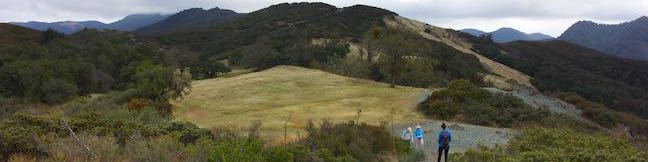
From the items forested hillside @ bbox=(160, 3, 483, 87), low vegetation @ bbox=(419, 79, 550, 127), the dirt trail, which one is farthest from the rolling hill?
the dirt trail

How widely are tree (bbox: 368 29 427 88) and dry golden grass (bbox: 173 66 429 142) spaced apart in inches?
81.4

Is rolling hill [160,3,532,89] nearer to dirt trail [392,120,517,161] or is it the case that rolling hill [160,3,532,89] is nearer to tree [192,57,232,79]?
tree [192,57,232,79]

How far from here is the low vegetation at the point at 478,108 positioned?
119ft

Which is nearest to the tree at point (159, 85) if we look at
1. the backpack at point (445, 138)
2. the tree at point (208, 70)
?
the backpack at point (445, 138)

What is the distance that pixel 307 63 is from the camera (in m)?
75.3

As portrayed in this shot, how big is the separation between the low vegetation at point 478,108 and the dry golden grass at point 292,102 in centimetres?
142

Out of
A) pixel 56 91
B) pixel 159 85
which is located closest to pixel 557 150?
pixel 159 85

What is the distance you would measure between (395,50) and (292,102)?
413 inches

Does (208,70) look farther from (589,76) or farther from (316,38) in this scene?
(589,76)

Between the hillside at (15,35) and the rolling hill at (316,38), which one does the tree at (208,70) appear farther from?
the hillside at (15,35)

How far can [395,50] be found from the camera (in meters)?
49.2

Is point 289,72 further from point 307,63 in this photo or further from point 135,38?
point 135,38

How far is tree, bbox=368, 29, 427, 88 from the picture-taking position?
48.8 m

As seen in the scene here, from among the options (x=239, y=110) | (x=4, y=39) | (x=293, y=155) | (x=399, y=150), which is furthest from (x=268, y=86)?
(x=4, y=39)
